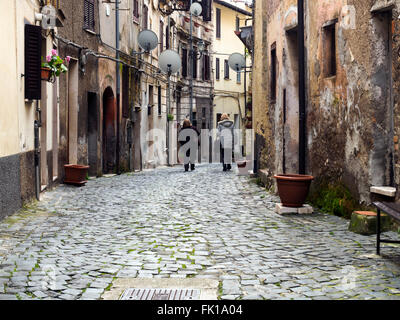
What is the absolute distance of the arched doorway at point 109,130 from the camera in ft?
61.5

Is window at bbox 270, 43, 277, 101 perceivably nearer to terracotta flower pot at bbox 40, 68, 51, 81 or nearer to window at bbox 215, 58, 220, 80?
terracotta flower pot at bbox 40, 68, 51, 81

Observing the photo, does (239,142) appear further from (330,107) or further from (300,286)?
(300,286)

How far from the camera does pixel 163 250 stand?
645 cm

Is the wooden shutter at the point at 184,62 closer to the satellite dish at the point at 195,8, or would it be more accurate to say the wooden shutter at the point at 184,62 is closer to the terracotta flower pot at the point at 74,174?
the satellite dish at the point at 195,8

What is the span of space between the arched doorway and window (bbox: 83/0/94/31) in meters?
2.84

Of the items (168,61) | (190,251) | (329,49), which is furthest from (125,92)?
(190,251)

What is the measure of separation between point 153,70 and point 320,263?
2010 centimetres

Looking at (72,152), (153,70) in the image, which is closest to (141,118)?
(153,70)

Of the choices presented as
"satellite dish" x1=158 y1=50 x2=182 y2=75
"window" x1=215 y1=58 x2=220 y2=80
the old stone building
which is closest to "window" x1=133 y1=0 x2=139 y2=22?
"satellite dish" x1=158 y1=50 x2=182 y2=75

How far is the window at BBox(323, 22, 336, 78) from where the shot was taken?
960 cm

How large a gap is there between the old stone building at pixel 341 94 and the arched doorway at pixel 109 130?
6783 mm

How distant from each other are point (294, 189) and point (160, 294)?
15.7 ft

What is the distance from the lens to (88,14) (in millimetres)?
16125

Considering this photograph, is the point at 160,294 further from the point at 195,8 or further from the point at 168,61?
the point at 195,8
